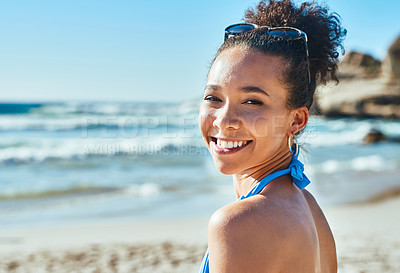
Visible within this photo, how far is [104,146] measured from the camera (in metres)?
17.9

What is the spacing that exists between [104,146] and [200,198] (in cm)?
991

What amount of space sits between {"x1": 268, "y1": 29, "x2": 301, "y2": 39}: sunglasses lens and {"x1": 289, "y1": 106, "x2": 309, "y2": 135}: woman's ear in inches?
11.1

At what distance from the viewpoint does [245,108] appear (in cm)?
156

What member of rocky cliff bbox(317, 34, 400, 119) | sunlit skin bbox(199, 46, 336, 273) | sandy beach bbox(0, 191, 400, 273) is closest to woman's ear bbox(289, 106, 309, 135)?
sunlit skin bbox(199, 46, 336, 273)

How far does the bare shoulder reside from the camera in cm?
125

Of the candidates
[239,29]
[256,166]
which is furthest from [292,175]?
[239,29]

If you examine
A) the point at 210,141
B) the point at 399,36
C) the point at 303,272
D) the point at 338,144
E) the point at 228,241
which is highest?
the point at 399,36

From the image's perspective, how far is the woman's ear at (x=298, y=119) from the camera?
1.70 metres

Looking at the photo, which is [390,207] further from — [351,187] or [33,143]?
[33,143]

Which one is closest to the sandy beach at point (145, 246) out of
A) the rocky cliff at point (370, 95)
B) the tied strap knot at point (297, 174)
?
the tied strap knot at point (297, 174)

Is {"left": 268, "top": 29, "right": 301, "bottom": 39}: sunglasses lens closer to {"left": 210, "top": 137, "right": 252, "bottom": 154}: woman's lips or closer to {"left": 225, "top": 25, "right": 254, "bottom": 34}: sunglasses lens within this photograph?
{"left": 225, "top": 25, "right": 254, "bottom": 34}: sunglasses lens

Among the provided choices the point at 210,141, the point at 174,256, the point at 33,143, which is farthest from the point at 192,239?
the point at 33,143

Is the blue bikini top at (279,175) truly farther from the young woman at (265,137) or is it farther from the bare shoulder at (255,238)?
the bare shoulder at (255,238)

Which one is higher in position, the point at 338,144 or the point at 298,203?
the point at 298,203
